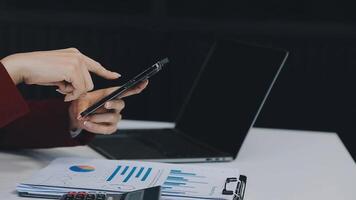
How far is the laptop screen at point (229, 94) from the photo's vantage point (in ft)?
4.95

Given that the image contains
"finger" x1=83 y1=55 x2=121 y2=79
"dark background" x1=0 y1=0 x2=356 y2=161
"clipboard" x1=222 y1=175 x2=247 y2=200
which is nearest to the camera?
"clipboard" x1=222 y1=175 x2=247 y2=200

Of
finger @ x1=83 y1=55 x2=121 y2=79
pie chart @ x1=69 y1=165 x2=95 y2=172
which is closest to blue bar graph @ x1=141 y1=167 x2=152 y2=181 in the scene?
pie chart @ x1=69 y1=165 x2=95 y2=172

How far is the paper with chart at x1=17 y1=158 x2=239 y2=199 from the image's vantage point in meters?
1.16

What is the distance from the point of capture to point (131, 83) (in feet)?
4.23

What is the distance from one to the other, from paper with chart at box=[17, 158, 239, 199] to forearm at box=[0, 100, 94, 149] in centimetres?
15

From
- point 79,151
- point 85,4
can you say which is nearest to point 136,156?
point 79,151

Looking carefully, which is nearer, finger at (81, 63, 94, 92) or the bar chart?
the bar chart

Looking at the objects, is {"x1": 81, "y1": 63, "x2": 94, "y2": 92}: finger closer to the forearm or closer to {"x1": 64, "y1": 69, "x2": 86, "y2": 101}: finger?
{"x1": 64, "y1": 69, "x2": 86, "y2": 101}: finger

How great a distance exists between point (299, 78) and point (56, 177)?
194 centimetres

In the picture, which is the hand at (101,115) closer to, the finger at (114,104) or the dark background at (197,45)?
the finger at (114,104)

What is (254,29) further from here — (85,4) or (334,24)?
(85,4)

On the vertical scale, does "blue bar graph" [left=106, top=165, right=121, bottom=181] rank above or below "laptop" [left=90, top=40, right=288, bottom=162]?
below

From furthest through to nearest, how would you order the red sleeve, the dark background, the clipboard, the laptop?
the dark background → the laptop → the red sleeve → the clipboard

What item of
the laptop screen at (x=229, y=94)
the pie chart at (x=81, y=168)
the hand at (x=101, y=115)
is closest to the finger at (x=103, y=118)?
the hand at (x=101, y=115)
